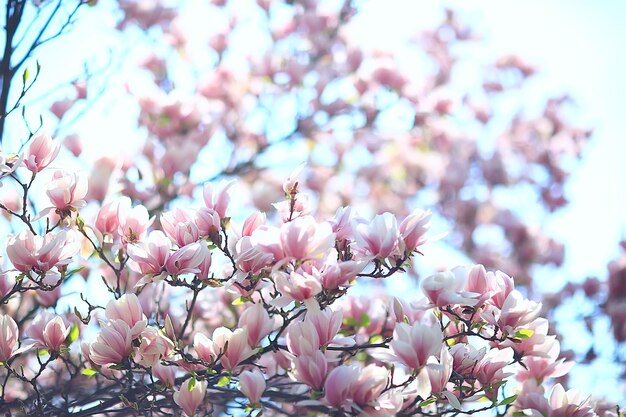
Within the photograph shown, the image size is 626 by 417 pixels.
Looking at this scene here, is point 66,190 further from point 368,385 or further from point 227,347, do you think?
point 368,385

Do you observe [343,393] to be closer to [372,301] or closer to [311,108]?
[372,301]

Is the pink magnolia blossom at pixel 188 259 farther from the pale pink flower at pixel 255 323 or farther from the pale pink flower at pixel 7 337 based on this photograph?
the pale pink flower at pixel 7 337

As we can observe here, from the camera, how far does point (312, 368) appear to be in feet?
5.59

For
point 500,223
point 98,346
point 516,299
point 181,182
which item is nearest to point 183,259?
point 98,346

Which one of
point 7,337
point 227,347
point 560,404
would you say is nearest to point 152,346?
point 227,347

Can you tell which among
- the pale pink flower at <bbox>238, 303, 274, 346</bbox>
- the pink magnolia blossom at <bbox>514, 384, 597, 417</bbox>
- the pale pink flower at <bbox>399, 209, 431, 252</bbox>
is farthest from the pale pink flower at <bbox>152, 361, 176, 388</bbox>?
the pink magnolia blossom at <bbox>514, 384, 597, 417</bbox>

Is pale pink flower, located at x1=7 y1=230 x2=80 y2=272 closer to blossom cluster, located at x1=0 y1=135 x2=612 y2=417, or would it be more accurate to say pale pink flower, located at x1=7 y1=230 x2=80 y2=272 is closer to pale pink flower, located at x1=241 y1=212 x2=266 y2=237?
blossom cluster, located at x1=0 y1=135 x2=612 y2=417

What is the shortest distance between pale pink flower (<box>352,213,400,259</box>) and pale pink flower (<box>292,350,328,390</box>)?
328mm

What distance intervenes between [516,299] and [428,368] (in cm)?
33

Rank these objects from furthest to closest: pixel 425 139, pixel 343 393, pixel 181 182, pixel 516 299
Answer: pixel 425 139 < pixel 181 182 < pixel 516 299 < pixel 343 393

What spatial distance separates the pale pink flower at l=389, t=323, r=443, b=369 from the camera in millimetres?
1691

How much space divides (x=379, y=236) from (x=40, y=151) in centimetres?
113

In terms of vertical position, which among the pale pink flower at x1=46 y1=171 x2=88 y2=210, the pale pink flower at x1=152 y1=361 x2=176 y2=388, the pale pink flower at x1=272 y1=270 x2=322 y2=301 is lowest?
the pale pink flower at x1=152 y1=361 x2=176 y2=388

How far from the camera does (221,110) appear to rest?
504 cm
